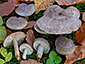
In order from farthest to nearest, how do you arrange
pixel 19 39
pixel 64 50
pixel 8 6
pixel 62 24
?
pixel 8 6, pixel 19 39, pixel 64 50, pixel 62 24

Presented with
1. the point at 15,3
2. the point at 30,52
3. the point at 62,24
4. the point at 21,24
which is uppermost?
the point at 15,3

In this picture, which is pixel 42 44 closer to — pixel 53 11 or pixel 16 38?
pixel 16 38

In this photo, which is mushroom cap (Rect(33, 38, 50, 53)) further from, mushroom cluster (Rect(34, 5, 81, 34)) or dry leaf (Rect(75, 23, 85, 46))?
dry leaf (Rect(75, 23, 85, 46))

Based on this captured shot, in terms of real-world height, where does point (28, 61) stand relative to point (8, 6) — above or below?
below

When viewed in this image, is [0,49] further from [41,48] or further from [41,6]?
[41,6]

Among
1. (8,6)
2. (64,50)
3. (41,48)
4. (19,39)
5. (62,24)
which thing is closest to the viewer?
(62,24)

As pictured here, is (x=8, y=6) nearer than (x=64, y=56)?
No

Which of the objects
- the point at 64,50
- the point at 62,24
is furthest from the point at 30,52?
the point at 62,24
